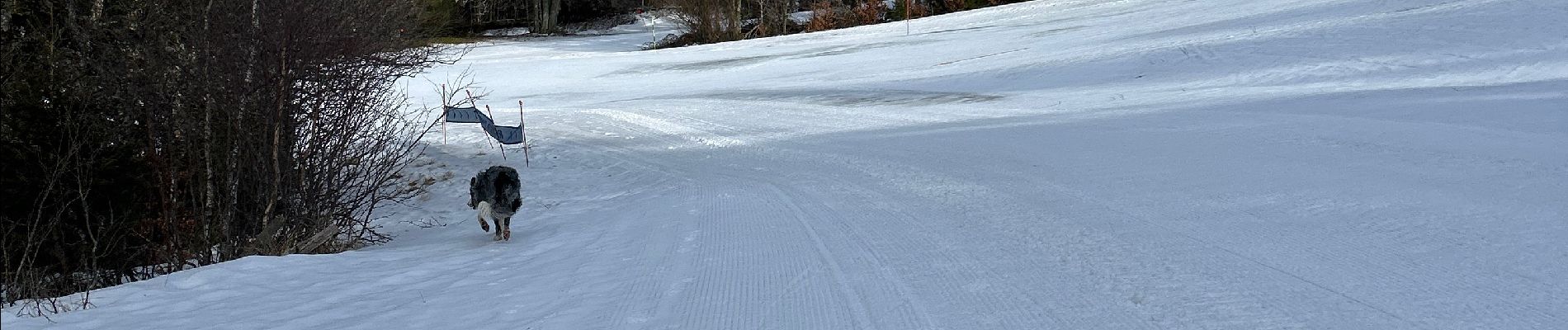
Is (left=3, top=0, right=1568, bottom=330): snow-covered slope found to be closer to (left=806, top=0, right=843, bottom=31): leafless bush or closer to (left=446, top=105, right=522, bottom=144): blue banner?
(left=446, top=105, right=522, bottom=144): blue banner

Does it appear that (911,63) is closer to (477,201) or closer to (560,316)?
(477,201)

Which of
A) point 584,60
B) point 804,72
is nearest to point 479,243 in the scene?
point 804,72

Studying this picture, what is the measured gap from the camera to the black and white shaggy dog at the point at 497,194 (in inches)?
367

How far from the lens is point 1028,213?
28.7ft

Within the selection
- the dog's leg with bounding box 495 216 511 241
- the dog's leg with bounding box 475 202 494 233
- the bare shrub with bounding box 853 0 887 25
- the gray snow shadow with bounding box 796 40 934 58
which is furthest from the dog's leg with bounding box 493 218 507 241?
the bare shrub with bounding box 853 0 887 25

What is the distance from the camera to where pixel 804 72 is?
1149 inches

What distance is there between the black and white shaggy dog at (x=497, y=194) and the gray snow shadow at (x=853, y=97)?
11.6 metres

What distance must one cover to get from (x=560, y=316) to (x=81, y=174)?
7.08 metres

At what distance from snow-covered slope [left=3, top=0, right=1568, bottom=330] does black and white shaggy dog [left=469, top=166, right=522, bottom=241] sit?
1.06 ft

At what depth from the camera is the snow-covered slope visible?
5930 mm

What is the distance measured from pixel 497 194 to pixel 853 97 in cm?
1356

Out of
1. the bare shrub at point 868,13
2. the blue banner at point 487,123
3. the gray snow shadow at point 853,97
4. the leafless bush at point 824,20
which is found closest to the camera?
the blue banner at point 487,123

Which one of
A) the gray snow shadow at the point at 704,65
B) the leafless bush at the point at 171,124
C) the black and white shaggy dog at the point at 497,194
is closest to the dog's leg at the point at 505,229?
the black and white shaggy dog at the point at 497,194

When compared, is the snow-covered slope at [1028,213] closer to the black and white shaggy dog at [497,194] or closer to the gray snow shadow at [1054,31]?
the black and white shaggy dog at [497,194]
